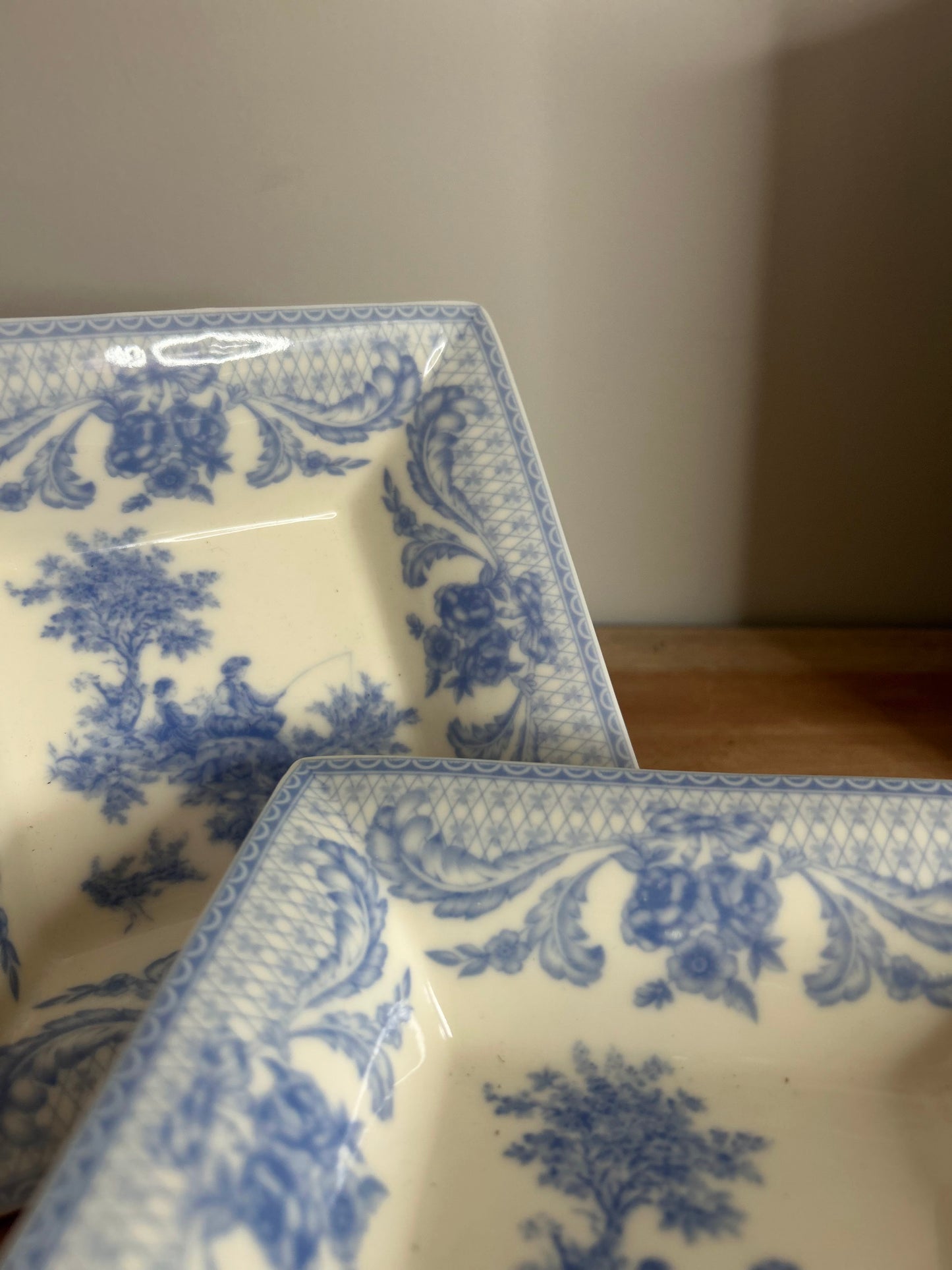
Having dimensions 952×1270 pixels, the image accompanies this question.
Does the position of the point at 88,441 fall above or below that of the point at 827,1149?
above

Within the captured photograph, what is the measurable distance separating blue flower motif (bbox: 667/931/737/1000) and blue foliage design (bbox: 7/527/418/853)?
0.64 ft

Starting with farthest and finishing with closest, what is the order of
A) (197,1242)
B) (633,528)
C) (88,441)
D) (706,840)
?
(633,528) < (88,441) < (706,840) < (197,1242)

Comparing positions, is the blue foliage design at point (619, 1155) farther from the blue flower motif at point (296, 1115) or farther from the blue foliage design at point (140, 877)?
the blue foliage design at point (140, 877)

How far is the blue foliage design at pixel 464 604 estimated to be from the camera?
46cm

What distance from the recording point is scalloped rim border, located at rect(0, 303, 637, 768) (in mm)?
451

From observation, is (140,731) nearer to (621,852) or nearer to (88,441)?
(88,441)

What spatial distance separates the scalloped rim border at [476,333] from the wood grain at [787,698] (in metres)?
0.11

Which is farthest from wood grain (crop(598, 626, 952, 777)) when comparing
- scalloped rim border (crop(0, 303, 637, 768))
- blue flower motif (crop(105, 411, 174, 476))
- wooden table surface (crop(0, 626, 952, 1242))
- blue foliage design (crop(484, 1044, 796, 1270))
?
blue flower motif (crop(105, 411, 174, 476))

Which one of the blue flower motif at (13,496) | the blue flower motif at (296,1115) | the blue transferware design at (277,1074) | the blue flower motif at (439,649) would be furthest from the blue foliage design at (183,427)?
the blue flower motif at (296,1115)

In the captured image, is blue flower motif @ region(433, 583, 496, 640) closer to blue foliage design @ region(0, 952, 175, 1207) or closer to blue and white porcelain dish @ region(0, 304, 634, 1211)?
blue and white porcelain dish @ region(0, 304, 634, 1211)

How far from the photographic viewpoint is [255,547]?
52 centimetres

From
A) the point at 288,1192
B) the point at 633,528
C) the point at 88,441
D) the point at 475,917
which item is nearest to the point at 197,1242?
the point at 288,1192

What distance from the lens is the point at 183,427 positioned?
0.50 m

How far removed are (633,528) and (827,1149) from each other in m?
0.44
